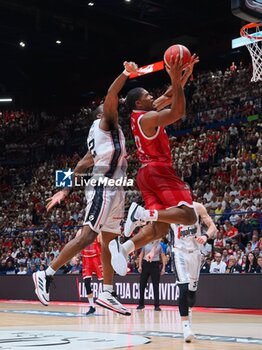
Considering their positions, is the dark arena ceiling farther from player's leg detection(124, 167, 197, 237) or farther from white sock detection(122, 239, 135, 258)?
white sock detection(122, 239, 135, 258)

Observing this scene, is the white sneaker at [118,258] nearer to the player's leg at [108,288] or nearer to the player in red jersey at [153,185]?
the player in red jersey at [153,185]

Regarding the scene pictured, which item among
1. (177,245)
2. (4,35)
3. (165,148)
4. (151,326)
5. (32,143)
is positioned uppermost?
(4,35)

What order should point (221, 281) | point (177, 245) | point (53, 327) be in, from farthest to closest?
point (221, 281) → point (53, 327) → point (177, 245)

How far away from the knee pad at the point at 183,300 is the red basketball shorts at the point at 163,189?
1065 mm

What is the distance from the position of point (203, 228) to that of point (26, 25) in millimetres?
14422

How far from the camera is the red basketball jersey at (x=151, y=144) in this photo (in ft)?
20.2

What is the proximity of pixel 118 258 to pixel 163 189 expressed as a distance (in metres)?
0.81

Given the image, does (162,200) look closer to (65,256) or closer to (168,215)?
(168,215)

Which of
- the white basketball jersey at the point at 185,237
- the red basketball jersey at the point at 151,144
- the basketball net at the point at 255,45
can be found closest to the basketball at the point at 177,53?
the red basketball jersey at the point at 151,144

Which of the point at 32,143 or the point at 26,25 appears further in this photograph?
the point at 32,143

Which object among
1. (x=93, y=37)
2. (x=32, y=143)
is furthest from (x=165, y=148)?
(x=32, y=143)

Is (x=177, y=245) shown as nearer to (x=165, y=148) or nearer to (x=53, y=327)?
(x=165, y=148)

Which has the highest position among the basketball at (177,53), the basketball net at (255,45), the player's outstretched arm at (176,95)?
the basketball net at (255,45)

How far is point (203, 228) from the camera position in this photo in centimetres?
1402
